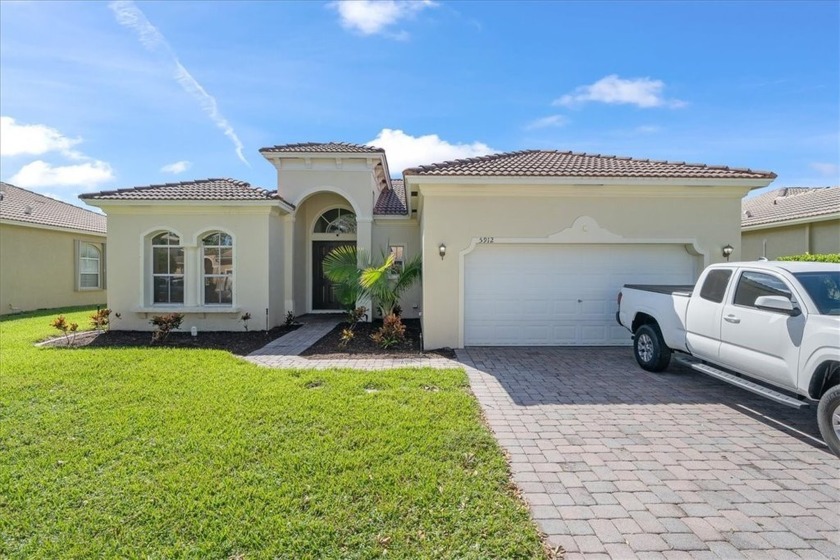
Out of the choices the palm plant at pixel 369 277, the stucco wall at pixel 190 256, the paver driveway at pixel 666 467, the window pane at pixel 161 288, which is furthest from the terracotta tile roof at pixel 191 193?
the paver driveway at pixel 666 467

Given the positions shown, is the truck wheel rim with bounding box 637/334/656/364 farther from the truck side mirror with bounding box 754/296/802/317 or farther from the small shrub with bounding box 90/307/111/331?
the small shrub with bounding box 90/307/111/331

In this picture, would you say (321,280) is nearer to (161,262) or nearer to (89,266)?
(161,262)

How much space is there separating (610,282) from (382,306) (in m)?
5.89

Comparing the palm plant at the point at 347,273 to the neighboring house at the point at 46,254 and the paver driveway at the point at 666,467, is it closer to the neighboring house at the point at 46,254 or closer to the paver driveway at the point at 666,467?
the paver driveway at the point at 666,467

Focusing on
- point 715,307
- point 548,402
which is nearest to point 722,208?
point 715,307

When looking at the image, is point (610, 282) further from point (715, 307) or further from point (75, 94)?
point (75, 94)

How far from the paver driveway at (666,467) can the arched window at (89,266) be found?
19.9m

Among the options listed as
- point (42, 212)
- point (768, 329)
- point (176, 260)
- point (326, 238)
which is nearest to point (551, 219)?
point (768, 329)

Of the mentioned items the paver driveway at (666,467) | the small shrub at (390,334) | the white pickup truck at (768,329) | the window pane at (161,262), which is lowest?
the paver driveway at (666,467)

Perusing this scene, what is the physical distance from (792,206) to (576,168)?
1466 cm

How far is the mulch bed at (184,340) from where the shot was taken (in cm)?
977

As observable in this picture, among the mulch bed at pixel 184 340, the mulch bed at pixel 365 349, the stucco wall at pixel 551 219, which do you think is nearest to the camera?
the mulch bed at pixel 365 349

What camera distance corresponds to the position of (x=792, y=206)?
17016 millimetres

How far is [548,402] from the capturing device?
585 centimetres
